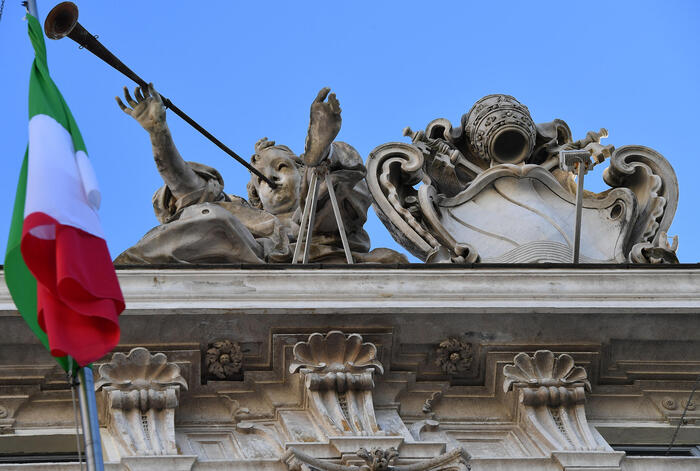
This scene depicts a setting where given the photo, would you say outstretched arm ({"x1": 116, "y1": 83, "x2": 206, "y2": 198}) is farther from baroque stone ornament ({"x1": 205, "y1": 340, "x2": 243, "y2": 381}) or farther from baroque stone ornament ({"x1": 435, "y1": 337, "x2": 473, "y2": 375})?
baroque stone ornament ({"x1": 435, "y1": 337, "x2": 473, "y2": 375})

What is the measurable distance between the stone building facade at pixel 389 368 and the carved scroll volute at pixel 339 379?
1cm

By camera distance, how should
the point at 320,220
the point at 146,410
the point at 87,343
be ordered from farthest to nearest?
1. the point at 320,220
2. the point at 146,410
3. the point at 87,343

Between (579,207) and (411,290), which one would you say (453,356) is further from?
(579,207)

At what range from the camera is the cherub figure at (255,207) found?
18047 mm

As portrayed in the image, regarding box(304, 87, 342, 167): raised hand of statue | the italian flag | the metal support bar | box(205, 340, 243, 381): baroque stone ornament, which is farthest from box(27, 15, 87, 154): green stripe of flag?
the metal support bar

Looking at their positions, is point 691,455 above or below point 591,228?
below

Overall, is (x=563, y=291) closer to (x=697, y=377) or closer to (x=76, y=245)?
(x=697, y=377)

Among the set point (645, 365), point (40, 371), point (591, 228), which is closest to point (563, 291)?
point (645, 365)

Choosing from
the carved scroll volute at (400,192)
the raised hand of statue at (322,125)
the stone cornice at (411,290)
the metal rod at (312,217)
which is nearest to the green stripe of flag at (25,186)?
the stone cornice at (411,290)

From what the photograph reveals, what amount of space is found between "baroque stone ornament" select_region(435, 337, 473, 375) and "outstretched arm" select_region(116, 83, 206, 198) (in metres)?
3.15

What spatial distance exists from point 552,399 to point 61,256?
12.5ft

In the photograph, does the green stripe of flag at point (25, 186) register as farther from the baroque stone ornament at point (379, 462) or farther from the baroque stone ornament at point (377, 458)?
the baroque stone ornament at point (377, 458)

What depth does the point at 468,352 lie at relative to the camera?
1700 centimetres

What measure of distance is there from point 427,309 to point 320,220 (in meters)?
2.56
